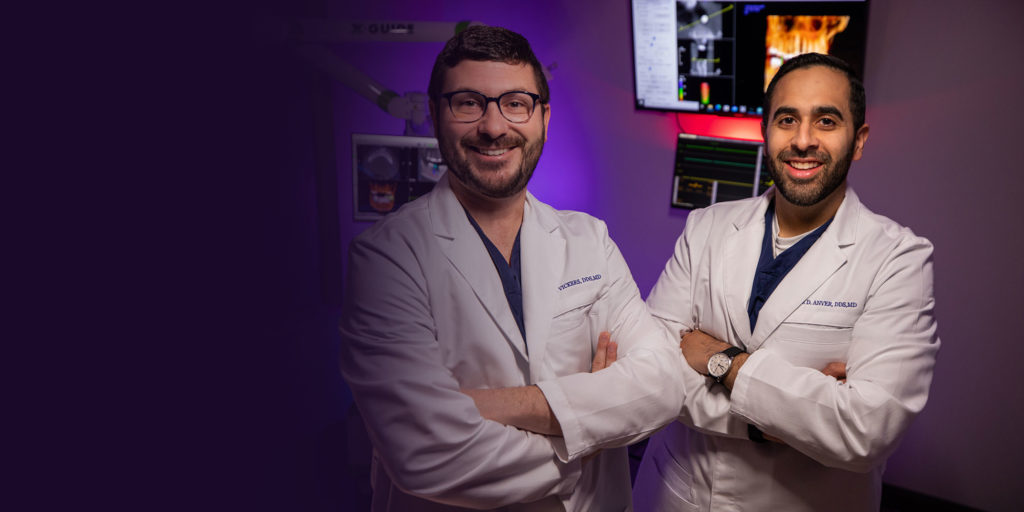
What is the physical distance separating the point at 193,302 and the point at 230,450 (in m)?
0.20

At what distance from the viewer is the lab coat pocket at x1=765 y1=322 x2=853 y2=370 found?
56.5 inches

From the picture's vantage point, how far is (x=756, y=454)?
1.50 meters

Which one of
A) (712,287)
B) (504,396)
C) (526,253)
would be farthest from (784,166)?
(504,396)

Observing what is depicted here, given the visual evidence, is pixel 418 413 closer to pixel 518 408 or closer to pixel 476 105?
pixel 518 408

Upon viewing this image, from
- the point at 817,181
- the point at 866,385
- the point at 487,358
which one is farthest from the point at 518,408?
the point at 817,181

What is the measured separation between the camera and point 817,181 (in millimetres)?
1483

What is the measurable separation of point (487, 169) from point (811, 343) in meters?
0.95

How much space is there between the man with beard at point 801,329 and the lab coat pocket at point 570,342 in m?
0.30

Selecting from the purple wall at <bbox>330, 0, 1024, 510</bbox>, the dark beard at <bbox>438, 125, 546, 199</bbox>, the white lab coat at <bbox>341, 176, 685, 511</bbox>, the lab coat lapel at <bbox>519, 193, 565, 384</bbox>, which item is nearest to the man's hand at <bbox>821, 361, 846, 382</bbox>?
the white lab coat at <bbox>341, 176, 685, 511</bbox>

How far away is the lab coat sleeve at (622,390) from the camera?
45.9 inches

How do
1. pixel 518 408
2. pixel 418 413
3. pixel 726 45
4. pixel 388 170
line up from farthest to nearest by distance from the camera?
pixel 726 45, pixel 388 170, pixel 518 408, pixel 418 413

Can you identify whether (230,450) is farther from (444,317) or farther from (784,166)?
(784,166)

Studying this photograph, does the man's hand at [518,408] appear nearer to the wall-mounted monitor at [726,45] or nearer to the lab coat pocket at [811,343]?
the lab coat pocket at [811,343]

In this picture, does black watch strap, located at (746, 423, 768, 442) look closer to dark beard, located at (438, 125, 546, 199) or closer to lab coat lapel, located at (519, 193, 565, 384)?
lab coat lapel, located at (519, 193, 565, 384)
